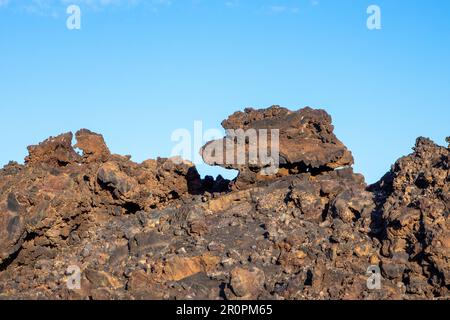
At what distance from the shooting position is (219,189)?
1964cm

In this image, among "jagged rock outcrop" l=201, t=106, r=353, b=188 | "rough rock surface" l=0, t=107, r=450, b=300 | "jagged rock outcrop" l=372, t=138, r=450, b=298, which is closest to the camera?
"jagged rock outcrop" l=372, t=138, r=450, b=298

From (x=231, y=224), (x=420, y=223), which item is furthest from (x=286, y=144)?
(x=420, y=223)

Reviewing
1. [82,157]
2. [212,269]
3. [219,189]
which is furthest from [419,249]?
[82,157]

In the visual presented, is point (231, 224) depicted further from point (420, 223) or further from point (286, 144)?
point (420, 223)

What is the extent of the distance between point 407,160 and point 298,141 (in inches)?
129

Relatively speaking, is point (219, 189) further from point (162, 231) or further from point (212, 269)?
point (212, 269)

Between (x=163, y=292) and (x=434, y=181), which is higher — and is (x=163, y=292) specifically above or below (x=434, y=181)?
below

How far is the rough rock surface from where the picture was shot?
13.9m

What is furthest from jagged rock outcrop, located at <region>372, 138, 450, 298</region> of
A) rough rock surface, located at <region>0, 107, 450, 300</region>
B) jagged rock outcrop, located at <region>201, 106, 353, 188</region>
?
jagged rock outcrop, located at <region>201, 106, 353, 188</region>

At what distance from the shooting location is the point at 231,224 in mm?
16750

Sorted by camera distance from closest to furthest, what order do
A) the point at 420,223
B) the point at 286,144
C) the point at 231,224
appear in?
the point at 420,223 → the point at 231,224 → the point at 286,144

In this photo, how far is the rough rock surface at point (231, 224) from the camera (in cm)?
1395

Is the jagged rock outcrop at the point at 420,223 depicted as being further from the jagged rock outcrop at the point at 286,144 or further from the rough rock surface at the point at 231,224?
the jagged rock outcrop at the point at 286,144

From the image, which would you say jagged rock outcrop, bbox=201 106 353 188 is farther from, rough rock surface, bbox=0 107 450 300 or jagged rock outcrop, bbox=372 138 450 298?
jagged rock outcrop, bbox=372 138 450 298
